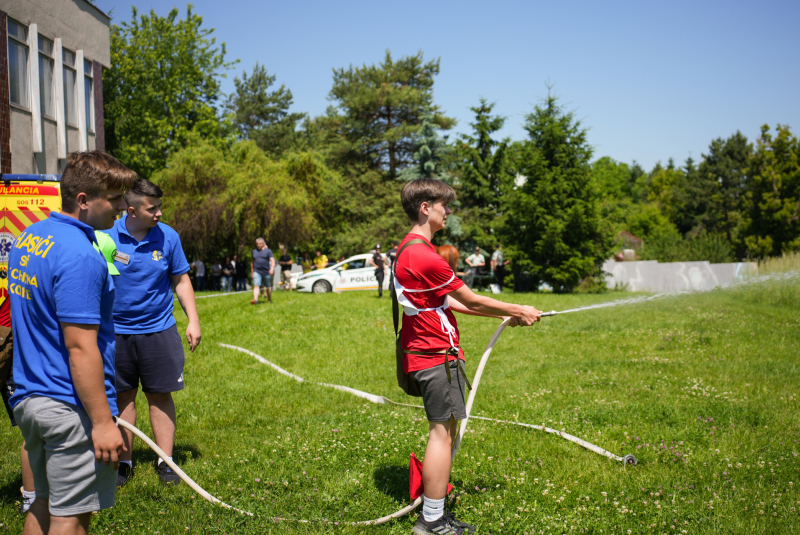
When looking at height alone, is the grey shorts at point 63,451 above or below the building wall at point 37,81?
below

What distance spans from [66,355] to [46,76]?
19164 mm

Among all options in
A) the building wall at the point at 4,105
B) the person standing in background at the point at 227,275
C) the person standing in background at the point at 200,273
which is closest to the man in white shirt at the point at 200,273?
the person standing in background at the point at 200,273

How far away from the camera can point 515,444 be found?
5473mm

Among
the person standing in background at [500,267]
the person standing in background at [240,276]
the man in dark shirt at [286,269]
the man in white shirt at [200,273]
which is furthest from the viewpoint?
the person standing in background at [500,267]

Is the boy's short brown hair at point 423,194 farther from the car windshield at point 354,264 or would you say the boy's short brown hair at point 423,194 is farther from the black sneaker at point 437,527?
the car windshield at point 354,264

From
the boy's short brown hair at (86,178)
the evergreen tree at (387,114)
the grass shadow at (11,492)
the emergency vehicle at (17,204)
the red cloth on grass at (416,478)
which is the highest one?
the evergreen tree at (387,114)

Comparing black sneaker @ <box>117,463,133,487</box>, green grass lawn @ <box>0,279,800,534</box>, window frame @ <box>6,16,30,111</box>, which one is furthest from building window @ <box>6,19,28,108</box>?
black sneaker @ <box>117,463,133,487</box>

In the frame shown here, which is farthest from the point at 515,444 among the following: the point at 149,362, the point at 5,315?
the point at 5,315

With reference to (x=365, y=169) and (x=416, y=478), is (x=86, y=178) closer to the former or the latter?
(x=416, y=478)

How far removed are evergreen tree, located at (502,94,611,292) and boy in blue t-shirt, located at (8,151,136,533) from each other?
88.0 feet

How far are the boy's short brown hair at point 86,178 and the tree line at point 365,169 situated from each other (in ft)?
87.8

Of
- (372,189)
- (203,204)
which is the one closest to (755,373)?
(203,204)

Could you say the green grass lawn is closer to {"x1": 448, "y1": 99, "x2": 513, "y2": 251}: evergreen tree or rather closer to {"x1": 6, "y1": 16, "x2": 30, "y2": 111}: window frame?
{"x1": 6, "y1": 16, "x2": 30, "y2": 111}: window frame

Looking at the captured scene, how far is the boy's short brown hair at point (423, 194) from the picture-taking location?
148 inches
